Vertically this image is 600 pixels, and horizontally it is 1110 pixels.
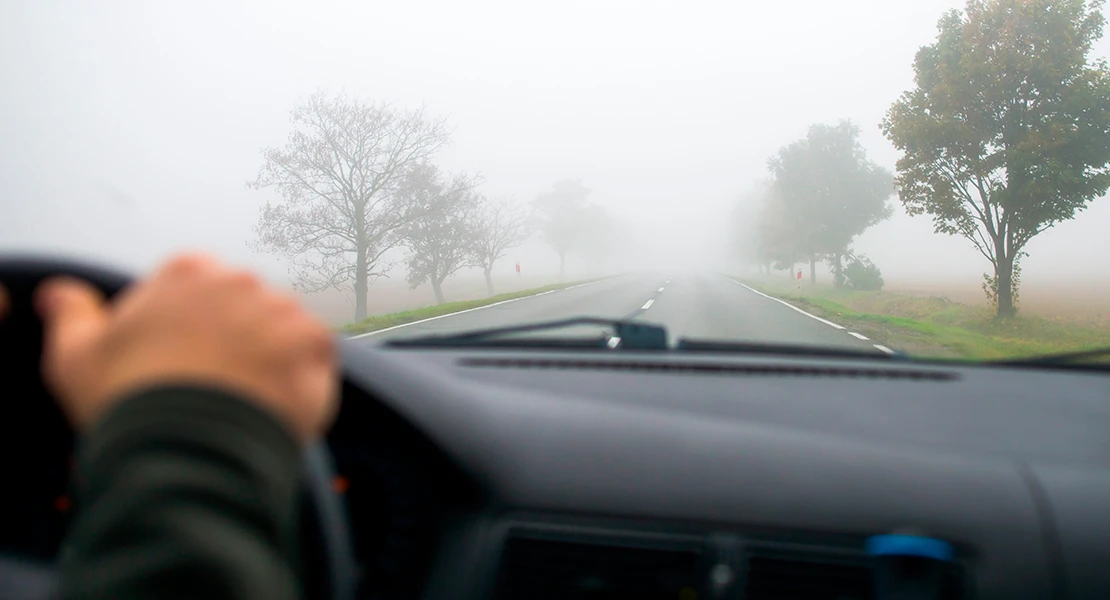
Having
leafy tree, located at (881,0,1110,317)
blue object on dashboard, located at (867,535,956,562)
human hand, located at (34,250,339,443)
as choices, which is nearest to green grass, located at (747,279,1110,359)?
leafy tree, located at (881,0,1110,317)

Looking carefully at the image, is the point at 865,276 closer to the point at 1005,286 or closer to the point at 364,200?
the point at 1005,286

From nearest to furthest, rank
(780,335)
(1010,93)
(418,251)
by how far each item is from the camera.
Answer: (780,335), (1010,93), (418,251)

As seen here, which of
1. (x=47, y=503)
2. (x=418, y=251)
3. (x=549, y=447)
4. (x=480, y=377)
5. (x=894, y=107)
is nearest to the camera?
(x=47, y=503)

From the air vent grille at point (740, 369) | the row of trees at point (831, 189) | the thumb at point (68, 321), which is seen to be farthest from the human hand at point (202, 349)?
the row of trees at point (831, 189)

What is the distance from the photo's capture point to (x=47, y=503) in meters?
1.95

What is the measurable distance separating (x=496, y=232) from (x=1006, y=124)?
25.2 metres

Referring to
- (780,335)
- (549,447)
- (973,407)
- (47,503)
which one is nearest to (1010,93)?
(780,335)

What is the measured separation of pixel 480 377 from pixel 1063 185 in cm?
1510

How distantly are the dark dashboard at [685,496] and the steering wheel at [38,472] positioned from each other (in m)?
0.30

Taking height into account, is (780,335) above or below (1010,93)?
below

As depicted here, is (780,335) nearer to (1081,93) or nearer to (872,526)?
(1081,93)

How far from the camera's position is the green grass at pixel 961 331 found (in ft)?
33.6

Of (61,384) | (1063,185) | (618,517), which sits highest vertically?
(1063,185)

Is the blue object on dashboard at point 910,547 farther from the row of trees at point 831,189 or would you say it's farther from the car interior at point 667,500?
the row of trees at point 831,189
